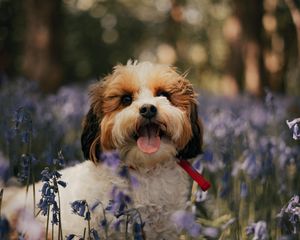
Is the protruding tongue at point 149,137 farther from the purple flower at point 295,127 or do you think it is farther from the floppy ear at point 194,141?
the purple flower at point 295,127

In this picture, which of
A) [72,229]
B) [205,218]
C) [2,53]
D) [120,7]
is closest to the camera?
[72,229]

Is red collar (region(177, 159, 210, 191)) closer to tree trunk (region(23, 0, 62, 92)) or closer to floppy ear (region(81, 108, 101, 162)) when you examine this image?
floppy ear (region(81, 108, 101, 162))

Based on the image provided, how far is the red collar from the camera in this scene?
12.3ft

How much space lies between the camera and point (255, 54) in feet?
56.7

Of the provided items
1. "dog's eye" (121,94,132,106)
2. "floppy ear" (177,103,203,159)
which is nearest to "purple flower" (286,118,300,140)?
"floppy ear" (177,103,203,159)

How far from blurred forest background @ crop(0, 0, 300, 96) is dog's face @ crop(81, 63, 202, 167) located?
39 centimetres

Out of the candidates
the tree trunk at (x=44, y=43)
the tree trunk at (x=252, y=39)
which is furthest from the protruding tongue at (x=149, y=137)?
the tree trunk at (x=252, y=39)

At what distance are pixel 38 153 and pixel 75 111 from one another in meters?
1.81

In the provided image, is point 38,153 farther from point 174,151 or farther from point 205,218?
point 174,151

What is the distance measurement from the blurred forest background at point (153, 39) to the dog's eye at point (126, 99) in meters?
0.62

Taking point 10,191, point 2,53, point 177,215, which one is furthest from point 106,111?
point 2,53

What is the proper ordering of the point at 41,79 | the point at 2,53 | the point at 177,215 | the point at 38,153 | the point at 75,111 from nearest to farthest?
the point at 177,215 → the point at 38,153 → the point at 75,111 → the point at 41,79 → the point at 2,53

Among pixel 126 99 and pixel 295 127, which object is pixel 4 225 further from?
pixel 126 99

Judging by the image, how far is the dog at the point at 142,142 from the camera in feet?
12.0
